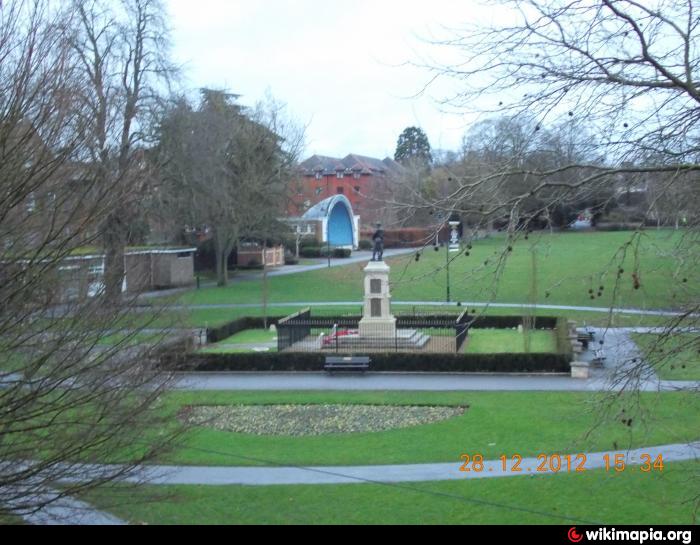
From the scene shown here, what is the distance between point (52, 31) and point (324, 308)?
33.3 m

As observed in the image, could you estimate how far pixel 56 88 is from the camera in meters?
6.54

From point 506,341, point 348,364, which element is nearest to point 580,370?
point 348,364

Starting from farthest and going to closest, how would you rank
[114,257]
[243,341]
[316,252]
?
[316,252] → [243,341] → [114,257]

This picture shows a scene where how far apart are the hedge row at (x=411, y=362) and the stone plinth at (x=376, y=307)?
4151mm

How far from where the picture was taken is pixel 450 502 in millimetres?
11594

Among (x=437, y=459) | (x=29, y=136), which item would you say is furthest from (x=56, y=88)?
(x=437, y=459)

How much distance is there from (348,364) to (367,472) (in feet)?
32.8

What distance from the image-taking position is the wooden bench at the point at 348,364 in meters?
23.3

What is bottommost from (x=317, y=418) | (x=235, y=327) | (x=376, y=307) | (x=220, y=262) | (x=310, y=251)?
(x=317, y=418)

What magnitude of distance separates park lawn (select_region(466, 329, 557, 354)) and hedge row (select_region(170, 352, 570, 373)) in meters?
2.46

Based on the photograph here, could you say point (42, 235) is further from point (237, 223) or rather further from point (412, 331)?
point (237, 223)

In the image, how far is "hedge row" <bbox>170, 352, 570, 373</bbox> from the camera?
73.3 ft

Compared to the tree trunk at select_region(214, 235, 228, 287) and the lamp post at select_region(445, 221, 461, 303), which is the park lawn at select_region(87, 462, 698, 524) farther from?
the tree trunk at select_region(214, 235, 228, 287)

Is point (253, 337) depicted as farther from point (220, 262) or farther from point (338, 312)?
point (220, 262)
